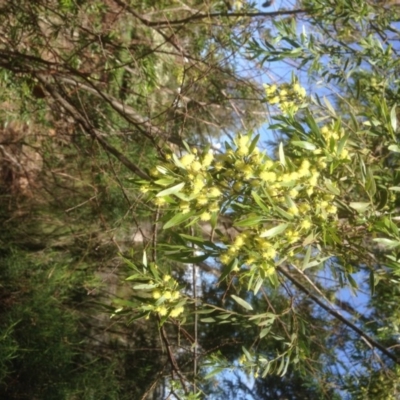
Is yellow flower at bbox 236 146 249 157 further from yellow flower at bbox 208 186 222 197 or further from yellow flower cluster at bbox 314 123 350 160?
yellow flower cluster at bbox 314 123 350 160

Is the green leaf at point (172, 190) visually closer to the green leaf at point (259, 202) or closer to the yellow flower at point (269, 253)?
the green leaf at point (259, 202)

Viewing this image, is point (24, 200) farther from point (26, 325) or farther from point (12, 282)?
point (26, 325)

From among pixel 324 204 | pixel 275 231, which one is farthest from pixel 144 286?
pixel 324 204

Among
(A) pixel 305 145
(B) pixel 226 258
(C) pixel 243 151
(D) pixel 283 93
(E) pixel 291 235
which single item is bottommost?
(B) pixel 226 258

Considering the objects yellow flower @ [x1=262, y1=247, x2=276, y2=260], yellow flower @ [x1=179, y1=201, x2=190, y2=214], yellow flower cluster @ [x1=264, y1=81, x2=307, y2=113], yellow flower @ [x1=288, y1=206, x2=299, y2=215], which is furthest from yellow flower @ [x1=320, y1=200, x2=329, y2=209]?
yellow flower cluster @ [x1=264, y1=81, x2=307, y2=113]

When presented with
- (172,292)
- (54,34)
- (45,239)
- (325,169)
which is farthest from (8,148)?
(325,169)

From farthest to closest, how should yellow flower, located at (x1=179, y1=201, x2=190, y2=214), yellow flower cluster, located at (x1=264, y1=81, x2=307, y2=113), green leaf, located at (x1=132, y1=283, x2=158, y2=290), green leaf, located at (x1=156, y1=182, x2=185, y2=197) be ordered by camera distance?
yellow flower cluster, located at (x1=264, y1=81, x2=307, y2=113), green leaf, located at (x1=132, y1=283, x2=158, y2=290), yellow flower, located at (x1=179, y1=201, x2=190, y2=214), green leaf, located at (x1=156, y1=182, x2=185, y2=197)

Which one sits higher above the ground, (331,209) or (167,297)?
(331,209)

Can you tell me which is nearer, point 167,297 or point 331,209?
point 331,209

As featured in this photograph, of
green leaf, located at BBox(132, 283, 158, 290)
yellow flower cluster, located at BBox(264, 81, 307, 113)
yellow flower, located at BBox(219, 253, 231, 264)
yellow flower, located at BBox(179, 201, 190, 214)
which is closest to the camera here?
yellow flower, located at BBox(179, 201, 190, 214)

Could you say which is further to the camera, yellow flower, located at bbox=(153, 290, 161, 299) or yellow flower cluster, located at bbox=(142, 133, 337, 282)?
yellow flower, located at bbox=(153, 290, 161, 299)

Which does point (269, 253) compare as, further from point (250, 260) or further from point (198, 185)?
point (198, 185)

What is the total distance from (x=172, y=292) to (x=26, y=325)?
263 cm

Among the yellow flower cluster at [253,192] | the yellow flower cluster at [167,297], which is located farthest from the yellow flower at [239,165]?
the yellow flower cluster at [167,297]
